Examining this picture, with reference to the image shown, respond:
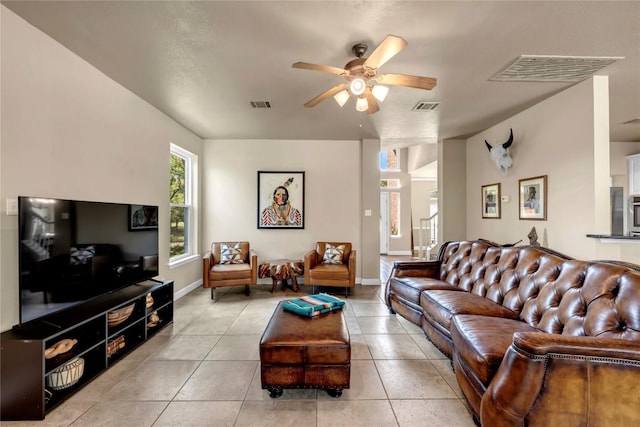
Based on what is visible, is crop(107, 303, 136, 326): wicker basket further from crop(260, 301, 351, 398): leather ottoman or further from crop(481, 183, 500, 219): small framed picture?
crop(481, 183, 500, 219): small framed picture

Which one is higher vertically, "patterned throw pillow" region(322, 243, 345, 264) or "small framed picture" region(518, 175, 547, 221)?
"small framed picture" region(518, 175, 547, 221)

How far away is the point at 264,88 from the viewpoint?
3014 millimetres

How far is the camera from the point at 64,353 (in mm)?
1904

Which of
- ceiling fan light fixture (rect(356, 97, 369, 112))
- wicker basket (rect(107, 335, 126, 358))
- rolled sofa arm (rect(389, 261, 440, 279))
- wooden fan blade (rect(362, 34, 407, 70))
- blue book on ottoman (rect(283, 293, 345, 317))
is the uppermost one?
wooden fan blade (rect(362, 34, 407, 70))

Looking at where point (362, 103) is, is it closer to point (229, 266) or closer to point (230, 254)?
point (229, 266)

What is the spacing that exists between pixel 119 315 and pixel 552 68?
14.6 feet

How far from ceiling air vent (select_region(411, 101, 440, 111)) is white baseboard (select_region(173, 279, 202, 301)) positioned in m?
4.24

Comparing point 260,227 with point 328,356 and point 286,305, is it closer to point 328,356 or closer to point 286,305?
point 286,305

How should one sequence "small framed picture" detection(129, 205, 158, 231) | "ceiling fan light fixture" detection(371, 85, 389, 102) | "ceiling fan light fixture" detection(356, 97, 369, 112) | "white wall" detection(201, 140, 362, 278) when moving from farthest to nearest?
"white wall" detection(201, 140, 362, 278)
"small framed picture" detection(129, 205, 158, 231)
"ceiling fan light fixture" detection(356, 97, 369, 112)
"ceiling fan light fixture" detection(371, 85, 389, 102)

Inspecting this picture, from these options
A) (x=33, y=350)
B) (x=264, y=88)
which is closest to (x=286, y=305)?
(x=33, y=350)

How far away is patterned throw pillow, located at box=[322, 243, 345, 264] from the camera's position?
4730 millimetres

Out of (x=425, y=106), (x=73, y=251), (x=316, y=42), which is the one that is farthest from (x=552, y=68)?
(x=73, y=251)

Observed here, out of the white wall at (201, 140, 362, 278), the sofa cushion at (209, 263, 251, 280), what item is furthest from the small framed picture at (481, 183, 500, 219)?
the sofa cushion at (209, 263, 251, 280)

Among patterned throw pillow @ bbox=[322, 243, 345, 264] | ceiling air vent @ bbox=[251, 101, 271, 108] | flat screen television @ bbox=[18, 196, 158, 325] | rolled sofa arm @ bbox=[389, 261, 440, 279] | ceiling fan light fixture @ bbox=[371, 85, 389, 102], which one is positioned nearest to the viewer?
flat screen television @ bbox=[18, 196, 158, 325]
